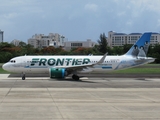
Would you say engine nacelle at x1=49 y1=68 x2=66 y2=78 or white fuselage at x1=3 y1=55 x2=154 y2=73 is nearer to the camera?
engine nacelle at x1=49 y1=68 x2=66 y2=78

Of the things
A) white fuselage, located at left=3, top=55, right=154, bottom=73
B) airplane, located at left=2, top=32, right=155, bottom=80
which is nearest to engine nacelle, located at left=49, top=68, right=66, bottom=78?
airplane, located at left=2, top=32, right=155, bottom=80

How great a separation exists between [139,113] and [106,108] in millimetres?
1999

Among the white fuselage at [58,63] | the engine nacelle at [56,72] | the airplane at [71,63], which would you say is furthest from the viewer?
the white fuselage at [58,63]

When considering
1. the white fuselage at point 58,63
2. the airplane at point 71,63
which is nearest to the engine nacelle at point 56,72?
the airplane at point 71,63

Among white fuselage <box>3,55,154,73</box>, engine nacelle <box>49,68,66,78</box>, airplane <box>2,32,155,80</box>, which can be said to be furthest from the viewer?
white fuselage <box>3,55,154,73</box>

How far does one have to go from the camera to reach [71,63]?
136 feet

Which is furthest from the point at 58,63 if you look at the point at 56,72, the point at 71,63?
the point at 56,72

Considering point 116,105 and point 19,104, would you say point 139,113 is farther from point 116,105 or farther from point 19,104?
point 19,104

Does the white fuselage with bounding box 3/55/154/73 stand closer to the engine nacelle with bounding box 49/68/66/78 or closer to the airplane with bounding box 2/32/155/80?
the airplane with bounding box 2/32/155/80

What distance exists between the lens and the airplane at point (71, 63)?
39769 mm

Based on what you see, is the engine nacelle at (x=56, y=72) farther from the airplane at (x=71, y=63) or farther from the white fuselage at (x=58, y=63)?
the white fuselage at (x=58, y=63)

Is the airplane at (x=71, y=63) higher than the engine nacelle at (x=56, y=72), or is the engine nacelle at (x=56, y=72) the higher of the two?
the airplane at (x=71, y=63)

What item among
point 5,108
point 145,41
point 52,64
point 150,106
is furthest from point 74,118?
point 145,41

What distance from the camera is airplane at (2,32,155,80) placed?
39.8m
